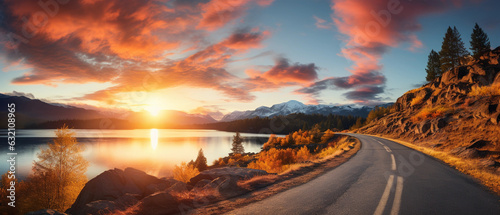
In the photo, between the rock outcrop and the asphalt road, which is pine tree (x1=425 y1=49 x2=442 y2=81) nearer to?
the asphalt road

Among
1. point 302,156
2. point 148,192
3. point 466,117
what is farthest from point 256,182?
point 466,117

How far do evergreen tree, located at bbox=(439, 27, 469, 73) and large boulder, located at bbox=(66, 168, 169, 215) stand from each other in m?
72.5

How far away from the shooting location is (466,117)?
68.6 ft

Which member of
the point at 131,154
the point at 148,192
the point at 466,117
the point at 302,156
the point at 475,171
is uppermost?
the point at 466,117

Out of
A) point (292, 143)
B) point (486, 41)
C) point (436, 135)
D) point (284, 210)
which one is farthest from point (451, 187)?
point (486, 41)

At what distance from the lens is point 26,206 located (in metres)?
19.6

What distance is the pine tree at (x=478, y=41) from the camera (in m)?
49.4

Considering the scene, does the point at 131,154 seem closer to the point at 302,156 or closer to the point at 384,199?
the point at 302,156

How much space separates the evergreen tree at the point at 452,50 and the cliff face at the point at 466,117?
17753mm

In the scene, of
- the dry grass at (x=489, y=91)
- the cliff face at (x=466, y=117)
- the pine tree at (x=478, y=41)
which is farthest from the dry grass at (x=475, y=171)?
the pine tree at (x=478, y=41)

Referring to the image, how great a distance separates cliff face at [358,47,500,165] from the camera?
1529 centimetres

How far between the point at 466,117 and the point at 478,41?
154 ft

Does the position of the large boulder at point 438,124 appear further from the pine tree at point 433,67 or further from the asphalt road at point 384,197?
the pine tree at point 433,67

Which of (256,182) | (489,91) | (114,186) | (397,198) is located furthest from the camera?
(489,91)
